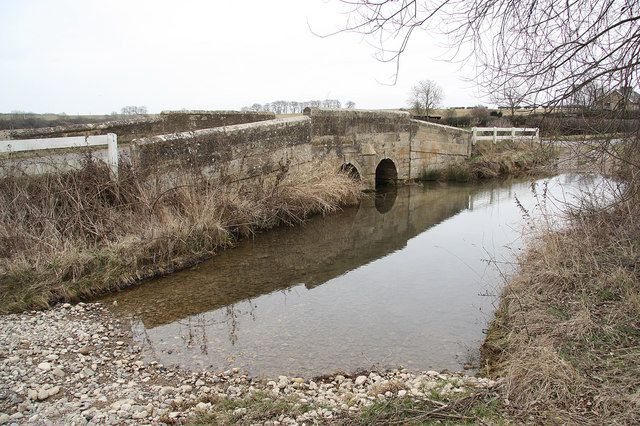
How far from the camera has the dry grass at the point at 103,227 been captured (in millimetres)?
5809

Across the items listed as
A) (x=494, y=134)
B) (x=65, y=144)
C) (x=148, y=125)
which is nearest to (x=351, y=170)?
(x=148, y=125)

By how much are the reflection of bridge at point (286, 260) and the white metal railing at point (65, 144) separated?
7.57 ft

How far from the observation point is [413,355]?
4609mm

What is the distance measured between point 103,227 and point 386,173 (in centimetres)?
1092

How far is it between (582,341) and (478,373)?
910 millimetres

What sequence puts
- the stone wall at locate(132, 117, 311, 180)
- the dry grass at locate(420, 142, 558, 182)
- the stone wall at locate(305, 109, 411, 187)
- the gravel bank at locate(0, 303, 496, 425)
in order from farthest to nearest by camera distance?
the dry grass at locate(420, 142, 558, 182), the stone wall at locate(305, 109, 411, 187), the stone wall at locate(132, 117, 311, 180), the gravel bank at locate(0, 303, 496, 425)

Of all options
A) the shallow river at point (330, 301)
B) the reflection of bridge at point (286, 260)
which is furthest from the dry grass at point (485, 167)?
the shallow river at point (330, 301)

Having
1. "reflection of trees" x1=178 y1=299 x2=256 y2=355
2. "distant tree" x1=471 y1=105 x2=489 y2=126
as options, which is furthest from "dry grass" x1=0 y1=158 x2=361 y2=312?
"distant tree" x1=471 y1=105 x2=489 y2=126

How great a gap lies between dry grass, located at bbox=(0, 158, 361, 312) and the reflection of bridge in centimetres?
36

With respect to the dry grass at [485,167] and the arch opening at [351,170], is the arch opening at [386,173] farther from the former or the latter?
the arch opening at [351,170]

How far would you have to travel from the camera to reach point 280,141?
10625mm

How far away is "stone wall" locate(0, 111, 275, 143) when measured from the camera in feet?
30.5

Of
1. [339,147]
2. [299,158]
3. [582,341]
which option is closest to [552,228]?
[582,341]

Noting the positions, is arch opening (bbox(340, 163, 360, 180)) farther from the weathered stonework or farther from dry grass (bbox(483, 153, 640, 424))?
dry grass (bbox(483, 153, 640, 424))
